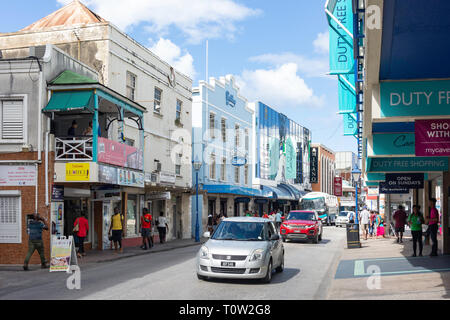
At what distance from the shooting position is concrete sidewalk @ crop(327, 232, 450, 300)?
10.4m

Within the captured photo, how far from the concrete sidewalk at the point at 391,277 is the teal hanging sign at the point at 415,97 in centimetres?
349

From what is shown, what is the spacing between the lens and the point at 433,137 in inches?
393

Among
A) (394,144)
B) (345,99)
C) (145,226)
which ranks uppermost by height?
(345,99)

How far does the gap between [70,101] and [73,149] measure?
174cm

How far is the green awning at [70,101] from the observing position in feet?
58.4

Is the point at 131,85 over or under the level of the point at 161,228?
over

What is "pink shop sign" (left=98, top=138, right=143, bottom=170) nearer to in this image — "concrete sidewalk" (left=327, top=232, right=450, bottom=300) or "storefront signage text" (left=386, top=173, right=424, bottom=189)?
"concrete sidewalk" (left=327, top=232, right=450, bottom=300)

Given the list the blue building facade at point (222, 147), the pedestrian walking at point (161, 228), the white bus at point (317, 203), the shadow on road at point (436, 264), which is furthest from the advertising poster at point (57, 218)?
the white bus at point (317, 203)

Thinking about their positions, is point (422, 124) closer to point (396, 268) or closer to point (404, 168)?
point (396, 268)

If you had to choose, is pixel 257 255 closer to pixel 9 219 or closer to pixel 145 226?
pixel 9 219

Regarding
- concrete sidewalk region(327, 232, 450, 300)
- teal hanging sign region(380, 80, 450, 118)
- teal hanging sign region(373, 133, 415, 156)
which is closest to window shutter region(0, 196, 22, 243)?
concrete sidewalk region(327, 232, 450, 300)

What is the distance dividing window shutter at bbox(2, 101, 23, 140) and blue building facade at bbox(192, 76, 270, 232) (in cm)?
1475

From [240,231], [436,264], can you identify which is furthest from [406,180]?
[240,231]

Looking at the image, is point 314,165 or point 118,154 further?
point 314,165
